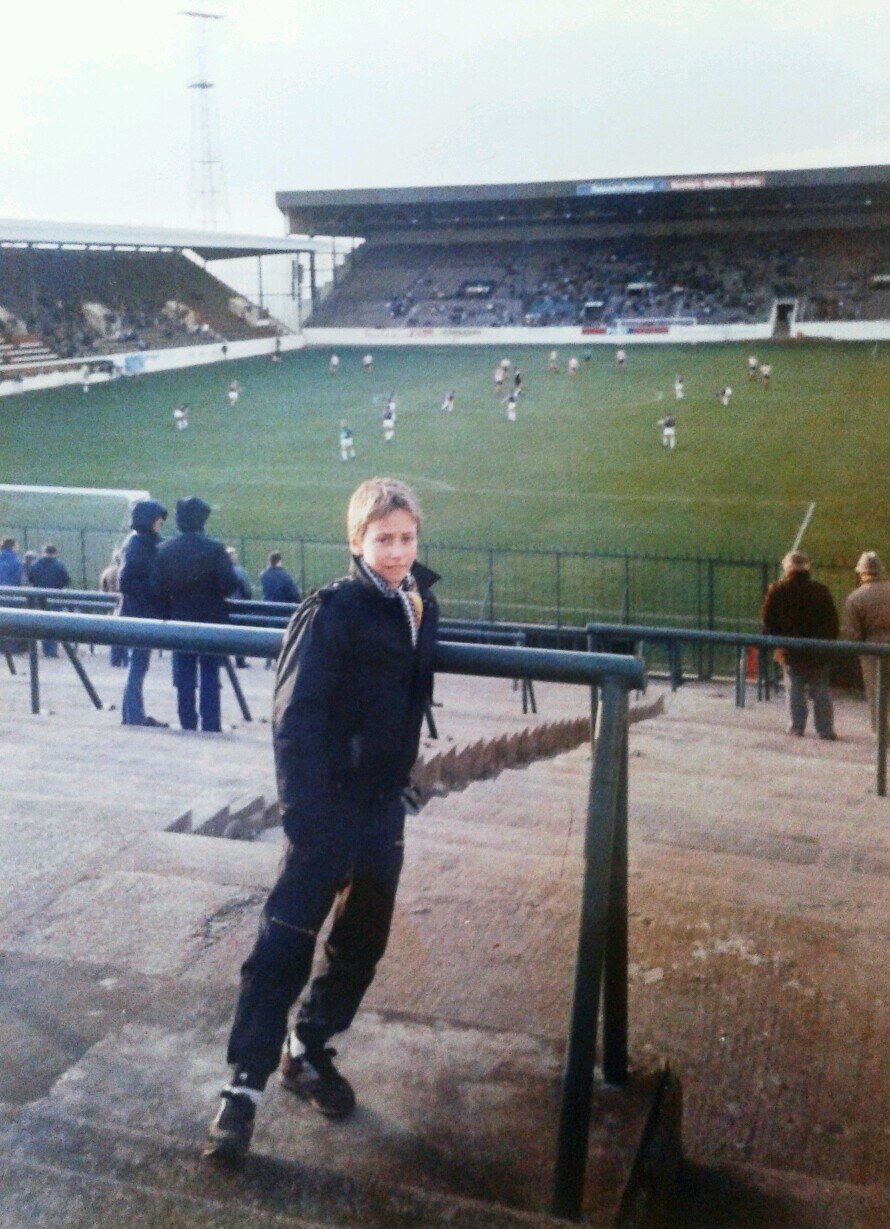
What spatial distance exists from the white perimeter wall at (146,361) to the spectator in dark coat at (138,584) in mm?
26900

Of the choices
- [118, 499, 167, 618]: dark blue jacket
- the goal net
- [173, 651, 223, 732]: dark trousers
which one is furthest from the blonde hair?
the goal net

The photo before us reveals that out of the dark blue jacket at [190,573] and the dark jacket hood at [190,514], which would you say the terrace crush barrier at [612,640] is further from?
the dark jacket hood at [190,514]

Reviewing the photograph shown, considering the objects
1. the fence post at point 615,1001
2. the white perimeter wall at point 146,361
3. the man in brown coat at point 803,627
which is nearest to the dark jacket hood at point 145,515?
the man in brown coat at point 803,627

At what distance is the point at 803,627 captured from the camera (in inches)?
345

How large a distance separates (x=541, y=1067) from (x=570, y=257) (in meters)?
56.3

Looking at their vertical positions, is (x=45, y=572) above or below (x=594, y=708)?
below

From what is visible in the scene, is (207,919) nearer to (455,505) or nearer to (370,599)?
(370,599)

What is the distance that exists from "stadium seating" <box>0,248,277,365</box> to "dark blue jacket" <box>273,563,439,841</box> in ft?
111

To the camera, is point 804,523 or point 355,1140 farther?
point 804,523

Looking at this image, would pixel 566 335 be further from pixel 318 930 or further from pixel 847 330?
pixel 318 930

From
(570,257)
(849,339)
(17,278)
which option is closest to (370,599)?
(17,278)

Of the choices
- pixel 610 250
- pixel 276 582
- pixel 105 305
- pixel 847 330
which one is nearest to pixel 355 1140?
pixel 276 582

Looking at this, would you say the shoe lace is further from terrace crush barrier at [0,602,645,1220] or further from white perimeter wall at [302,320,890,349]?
white perimeter wall at [302,320,890,349]

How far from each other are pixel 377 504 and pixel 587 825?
2.36ft
